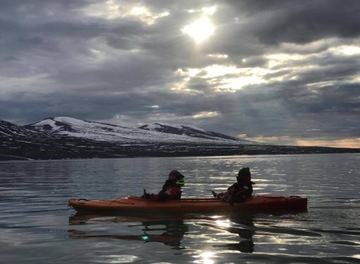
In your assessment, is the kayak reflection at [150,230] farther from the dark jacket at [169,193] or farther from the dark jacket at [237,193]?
the dark jacket at [237,193]

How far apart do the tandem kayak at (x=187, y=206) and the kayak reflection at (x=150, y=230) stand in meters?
0.77

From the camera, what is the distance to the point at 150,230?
16.7 metres

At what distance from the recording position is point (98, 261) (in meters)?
12.0

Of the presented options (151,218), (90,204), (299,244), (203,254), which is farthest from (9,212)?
(299,244)

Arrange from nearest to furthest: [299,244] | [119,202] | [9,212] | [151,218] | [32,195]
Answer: [299,244] < [151,218] < [119,202] < [9,212] < [32,195]

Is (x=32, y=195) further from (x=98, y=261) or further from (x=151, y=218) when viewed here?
(x=98, y=261)

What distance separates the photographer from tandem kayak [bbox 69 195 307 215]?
66.1 feet

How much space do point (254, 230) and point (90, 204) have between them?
855 cm

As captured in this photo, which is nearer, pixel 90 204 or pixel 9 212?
pixel 90 204

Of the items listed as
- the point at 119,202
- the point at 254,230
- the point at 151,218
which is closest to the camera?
the point at 254,230

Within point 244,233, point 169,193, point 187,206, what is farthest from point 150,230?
point 169,193

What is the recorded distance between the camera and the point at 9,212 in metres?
22.5

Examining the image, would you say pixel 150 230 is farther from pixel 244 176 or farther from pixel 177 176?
pixel 244 176

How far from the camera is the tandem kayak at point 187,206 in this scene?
20.2m
